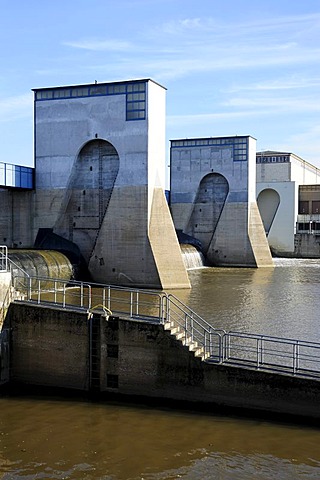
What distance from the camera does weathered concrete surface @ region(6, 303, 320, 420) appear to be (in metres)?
12.2

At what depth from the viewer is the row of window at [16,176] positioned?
32.0m

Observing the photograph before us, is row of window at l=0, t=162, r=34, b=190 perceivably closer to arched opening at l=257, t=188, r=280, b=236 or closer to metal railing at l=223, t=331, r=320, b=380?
metal railing at l=223, t=331, r=320, b=380

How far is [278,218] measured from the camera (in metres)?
60.8

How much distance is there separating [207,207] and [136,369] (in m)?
38.6

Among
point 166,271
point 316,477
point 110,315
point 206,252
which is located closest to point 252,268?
point 206,252

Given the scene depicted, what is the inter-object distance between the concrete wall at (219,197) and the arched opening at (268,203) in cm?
1140

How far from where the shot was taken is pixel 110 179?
32438 mm

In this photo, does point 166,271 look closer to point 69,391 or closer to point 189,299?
point 189,299

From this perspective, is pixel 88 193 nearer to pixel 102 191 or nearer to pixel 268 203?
pixel 102 191

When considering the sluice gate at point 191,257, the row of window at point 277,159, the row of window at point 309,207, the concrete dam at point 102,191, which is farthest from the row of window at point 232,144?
the row of window at point 277,159

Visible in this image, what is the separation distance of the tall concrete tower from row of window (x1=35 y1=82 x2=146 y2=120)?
0.16 ft

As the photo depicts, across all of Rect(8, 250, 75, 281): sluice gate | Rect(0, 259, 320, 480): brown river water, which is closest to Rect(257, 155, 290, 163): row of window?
Rect(8, 250, 75, 281): sluice gate

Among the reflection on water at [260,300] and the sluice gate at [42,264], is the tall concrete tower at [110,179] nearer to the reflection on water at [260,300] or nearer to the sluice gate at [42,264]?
the sluice gate at [42,264]

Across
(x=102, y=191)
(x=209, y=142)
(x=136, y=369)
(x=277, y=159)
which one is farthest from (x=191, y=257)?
(x=136, y=369)
